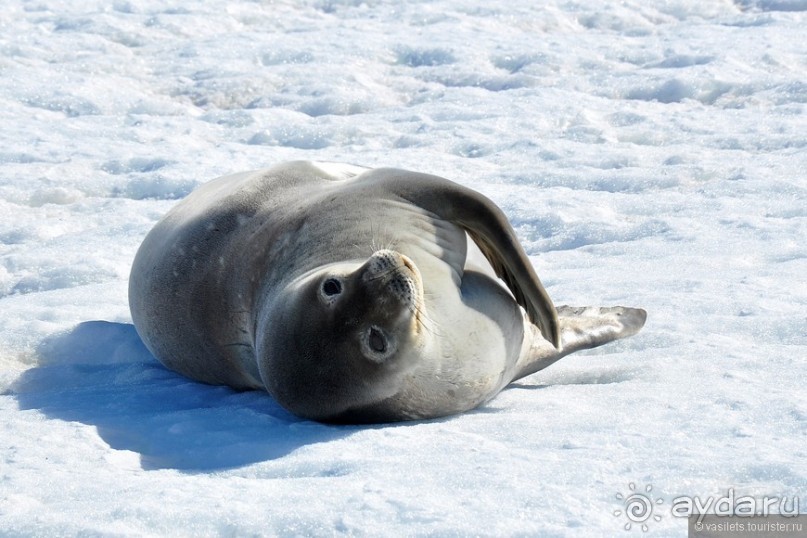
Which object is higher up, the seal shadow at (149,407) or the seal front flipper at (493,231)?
the seal front flipper at (493,231)

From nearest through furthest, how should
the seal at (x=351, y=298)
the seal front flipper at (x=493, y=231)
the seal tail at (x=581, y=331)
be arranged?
the seal at (x=351, y=298)
the seal front flipper at (x=493, y=231)
the seal tail at (x=581, y=331)

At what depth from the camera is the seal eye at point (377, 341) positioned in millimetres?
3207

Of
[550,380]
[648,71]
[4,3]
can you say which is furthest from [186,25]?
[550,380]

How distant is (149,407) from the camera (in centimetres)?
393

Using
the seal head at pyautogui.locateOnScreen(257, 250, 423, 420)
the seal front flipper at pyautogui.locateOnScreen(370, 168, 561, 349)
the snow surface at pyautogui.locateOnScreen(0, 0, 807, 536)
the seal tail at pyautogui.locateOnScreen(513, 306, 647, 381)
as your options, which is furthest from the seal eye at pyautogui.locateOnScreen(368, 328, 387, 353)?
the seal tail at pyautogui.locateOnScreen(513, 306, 647, 381)

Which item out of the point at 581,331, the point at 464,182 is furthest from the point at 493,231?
the point at 464,182

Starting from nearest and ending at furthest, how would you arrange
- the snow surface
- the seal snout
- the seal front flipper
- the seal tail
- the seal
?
the snow surface < the seal snout < the seal < the seal front flipper < the seal tail

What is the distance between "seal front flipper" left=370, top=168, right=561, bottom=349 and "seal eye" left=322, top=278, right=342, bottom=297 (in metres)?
0.72

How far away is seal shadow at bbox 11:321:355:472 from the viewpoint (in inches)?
131

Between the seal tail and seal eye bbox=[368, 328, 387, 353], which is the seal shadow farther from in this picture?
the seal tail

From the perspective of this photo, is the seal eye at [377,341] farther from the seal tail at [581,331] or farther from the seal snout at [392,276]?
the seal tail at [581,331]

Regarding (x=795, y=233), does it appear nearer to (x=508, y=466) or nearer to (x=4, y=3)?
(x=508, y=466)

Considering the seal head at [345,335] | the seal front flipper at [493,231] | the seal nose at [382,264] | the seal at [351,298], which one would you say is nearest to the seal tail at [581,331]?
the seal at [351,298]

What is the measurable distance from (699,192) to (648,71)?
2816 millimetres
